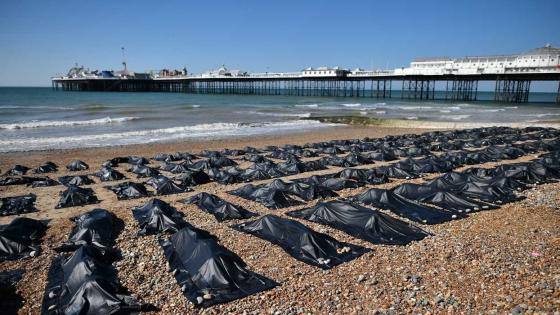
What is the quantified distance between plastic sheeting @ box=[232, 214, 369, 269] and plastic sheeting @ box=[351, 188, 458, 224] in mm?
2747

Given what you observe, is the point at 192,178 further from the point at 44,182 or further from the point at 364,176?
the point at 364,176

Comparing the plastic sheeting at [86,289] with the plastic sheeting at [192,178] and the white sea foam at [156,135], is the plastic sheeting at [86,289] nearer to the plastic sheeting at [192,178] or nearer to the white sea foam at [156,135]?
the plastic sheeting at [192,178]

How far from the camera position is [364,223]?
375 inches

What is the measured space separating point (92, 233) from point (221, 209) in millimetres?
3271

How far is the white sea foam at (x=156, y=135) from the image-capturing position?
24.2m

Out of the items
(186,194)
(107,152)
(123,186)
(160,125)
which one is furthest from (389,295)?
(160,125)

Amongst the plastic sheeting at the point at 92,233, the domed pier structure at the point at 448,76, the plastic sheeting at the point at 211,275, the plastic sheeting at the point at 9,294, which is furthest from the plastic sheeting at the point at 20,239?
the domed pier structure at the point at 448,76

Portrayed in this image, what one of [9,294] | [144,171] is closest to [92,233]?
[9,294]

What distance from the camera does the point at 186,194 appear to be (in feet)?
44.3

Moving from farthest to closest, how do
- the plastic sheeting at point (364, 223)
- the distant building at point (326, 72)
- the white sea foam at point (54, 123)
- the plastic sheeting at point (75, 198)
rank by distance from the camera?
the distant building at point (326, 72), the white sea foam at point (54, 123), the plastic sheeting at point (75, 198), the plastic sheeting at point (364, 223)

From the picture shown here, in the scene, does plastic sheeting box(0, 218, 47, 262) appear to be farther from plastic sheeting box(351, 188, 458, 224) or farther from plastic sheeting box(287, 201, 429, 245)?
plastic sheeting box(351, 188, 458, 224)

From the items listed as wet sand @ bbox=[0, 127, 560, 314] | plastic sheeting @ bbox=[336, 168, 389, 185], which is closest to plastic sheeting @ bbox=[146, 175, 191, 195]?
wet sand @ bbox=[0, 127, 560, 314]

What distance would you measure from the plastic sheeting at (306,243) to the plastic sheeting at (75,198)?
620 cm

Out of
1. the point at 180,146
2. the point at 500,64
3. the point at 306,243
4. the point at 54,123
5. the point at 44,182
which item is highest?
the point at 500,64
